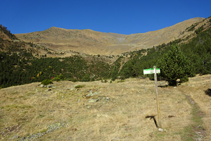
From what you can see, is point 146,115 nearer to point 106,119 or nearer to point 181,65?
point 106,119

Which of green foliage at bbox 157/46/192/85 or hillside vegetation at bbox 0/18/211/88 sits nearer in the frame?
green foliage at bbox 157/46/192/85

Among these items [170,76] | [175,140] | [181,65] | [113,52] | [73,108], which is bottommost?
[73,108]

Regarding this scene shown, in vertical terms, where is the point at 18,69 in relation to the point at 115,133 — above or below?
above

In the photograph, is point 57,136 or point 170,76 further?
point 170,76

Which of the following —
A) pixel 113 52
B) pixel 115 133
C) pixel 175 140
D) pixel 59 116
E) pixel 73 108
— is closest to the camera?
pixel 175 140

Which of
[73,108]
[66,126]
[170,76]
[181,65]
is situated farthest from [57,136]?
[181,65]

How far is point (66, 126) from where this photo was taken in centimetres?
Answer: 934

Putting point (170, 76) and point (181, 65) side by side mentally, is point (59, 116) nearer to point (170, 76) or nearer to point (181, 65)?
point (170, 76)

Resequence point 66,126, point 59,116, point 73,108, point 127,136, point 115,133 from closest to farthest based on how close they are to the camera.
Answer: point 127,136
point 115,133
point 66,126
point 59,116
point 73,108

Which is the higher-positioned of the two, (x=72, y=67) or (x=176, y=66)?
(x=72, y=67)

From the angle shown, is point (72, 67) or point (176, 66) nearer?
point (176, 66)

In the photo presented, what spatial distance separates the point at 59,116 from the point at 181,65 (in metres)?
18.7

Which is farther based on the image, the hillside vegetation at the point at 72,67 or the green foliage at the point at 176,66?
the hillside vegetation at the point at 72,67

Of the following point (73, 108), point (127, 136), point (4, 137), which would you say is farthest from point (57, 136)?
point (73, 108)
